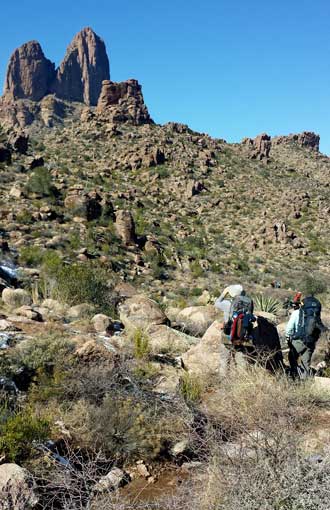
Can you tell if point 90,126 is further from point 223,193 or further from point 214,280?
point 214,280

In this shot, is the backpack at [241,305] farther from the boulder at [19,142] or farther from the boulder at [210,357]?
the boulder at [19,142]

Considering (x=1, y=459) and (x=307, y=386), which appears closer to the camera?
(x=1, y=459)

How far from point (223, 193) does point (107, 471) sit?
35.7 meters

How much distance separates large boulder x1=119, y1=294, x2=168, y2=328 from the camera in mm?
8571

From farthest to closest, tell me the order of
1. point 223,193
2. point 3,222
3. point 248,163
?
point 248,163 < point 223,193 < point 3,222

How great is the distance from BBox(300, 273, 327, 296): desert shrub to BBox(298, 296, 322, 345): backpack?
1576 centimetres

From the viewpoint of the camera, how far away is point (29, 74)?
106m

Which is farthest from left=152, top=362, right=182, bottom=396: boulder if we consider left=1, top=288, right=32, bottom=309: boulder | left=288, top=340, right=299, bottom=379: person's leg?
left=1, top=288, right=32, bottom=309: boulder

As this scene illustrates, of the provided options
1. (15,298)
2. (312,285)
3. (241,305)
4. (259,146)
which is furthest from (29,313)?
(259,146)

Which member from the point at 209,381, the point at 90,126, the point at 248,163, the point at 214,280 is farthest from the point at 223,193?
the point at 209,381

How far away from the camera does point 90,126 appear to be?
49125mm

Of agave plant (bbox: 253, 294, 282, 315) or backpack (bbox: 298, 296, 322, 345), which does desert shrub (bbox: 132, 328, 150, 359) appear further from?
agave plant (bbox: 253, 294, 282, 315)

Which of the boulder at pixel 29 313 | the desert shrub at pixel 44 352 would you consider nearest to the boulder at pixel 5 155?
the boulder at pixel 29 313

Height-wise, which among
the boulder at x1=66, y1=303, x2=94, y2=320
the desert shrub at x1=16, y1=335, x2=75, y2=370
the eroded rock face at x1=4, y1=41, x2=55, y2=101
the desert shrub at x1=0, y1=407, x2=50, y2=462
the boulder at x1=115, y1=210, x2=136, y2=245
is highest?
the eroded rock face at x1=4, y1=41, x2=55, y2=101
